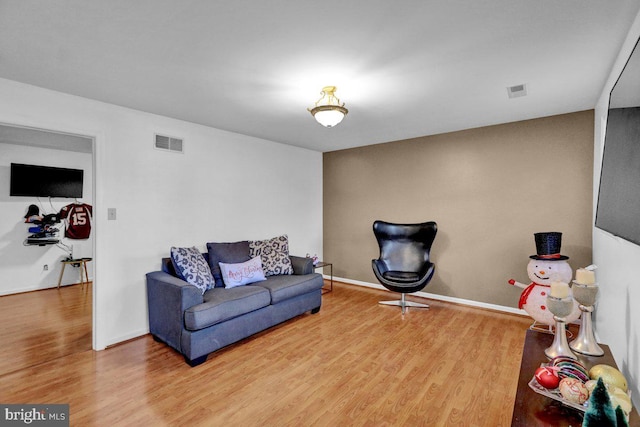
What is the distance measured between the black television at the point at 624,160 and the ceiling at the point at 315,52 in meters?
0.51

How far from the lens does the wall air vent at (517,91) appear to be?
→ 2.71 meters

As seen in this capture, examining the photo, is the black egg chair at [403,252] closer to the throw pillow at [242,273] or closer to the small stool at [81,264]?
the throw pillow at [242,273]

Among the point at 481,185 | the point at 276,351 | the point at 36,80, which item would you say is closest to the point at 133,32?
the point at 36,80

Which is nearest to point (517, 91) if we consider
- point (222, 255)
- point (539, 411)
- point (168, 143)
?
point (539, 411)

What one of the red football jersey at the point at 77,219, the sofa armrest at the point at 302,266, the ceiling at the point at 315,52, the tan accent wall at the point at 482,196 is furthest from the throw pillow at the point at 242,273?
the red football jersey at the point at 77,219

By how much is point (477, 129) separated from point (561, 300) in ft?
10.3

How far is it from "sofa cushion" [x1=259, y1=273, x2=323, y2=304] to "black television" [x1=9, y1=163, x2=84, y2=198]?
4.21 meters

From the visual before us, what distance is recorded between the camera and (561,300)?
4.94 ft

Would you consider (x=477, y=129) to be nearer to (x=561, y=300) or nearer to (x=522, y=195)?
(x=522, y=195)

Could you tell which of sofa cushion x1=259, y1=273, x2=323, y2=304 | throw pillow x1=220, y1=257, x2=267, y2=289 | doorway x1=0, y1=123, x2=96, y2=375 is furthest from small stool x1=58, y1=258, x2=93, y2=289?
sofa cushion x1=259, y1=273, x2=323, y2=304

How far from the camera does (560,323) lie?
153 centimetres

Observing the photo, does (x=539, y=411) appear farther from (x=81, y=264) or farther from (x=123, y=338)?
(x=81, y=264)

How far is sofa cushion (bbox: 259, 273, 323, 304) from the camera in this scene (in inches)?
133

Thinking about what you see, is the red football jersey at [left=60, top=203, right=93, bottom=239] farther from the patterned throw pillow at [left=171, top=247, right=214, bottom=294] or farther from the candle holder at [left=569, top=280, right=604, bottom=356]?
the candle holder at [left=569, top=280, right=604, bottom=356]
